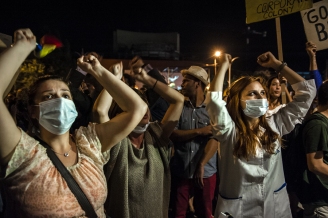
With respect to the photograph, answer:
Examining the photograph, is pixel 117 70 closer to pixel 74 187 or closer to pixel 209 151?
→ pixel 74 187

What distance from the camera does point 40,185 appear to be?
2484 mm

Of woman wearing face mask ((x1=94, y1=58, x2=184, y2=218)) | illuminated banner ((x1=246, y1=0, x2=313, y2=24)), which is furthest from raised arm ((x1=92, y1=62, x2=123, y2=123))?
illuminated banner ((x1=246, y1=0, x2=313, y2=24))

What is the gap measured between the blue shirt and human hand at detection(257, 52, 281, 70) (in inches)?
62.6

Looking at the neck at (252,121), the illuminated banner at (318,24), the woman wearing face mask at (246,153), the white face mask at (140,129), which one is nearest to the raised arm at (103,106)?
the white face mask at (140,129)

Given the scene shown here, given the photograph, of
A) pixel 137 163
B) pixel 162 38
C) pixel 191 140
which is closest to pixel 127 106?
pixel 137 163

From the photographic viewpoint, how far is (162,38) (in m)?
41.2

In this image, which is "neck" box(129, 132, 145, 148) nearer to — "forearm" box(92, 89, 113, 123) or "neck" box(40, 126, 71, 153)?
"forearm" box(92, 89, 113, 123)

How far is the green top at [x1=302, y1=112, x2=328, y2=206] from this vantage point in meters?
3.74

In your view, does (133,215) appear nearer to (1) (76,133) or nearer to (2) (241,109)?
(1) (76,133)

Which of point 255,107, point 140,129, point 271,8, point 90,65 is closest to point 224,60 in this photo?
point 255,107

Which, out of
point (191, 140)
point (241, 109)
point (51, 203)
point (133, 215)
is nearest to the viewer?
point (51, 203)

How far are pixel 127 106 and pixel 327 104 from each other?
2.19 m

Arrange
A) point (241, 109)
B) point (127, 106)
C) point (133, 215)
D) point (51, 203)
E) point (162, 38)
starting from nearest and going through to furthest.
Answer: point (51, 203), point (127, 106), point (133, 215), point (241, 109), point (162, 38)

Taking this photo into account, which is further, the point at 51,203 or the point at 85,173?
the point at 85,173
